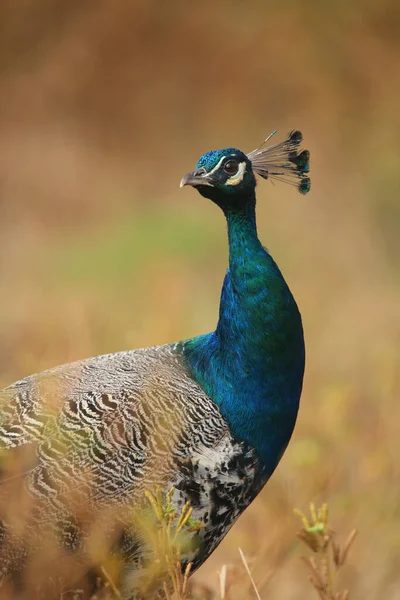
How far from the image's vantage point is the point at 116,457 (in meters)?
3.10

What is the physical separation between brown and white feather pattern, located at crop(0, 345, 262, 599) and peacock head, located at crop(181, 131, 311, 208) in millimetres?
636

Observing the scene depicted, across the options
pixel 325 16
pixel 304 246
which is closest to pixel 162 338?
pixel 304 246

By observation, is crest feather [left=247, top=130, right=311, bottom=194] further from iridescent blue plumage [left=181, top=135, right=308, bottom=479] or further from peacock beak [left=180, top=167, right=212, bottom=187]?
peacock beak [left=180, top=167, right=212, bottom=187]

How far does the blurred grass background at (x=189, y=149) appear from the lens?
25.0ft

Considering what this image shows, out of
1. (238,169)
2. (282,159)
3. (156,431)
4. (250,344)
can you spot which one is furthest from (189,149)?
(156,431)

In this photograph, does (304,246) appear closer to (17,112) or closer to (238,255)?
(17,112)

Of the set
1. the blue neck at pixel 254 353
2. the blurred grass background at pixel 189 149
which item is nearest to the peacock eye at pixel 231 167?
the blue neck at pixel 254 353

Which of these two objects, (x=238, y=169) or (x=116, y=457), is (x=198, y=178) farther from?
(x=116, y=457)

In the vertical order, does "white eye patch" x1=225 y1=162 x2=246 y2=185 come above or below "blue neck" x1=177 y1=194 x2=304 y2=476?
above

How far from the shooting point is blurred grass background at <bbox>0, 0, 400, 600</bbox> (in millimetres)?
7629

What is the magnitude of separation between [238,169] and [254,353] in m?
0.61

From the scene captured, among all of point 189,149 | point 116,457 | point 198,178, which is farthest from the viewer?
point 189,149

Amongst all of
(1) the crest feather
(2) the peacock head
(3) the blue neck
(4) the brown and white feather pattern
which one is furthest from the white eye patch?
(4) the brown and white feather pattern

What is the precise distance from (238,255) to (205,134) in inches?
261
